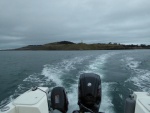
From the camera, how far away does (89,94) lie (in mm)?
4426

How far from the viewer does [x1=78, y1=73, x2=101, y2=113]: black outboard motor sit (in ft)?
14.3

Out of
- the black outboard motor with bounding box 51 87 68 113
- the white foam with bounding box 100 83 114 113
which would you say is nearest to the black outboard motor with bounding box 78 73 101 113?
the black outboard motor with bounding box 51 87 68 113

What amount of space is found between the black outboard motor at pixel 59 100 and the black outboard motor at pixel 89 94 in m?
0.44

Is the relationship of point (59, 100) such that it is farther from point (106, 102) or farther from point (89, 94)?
point (106, 102)

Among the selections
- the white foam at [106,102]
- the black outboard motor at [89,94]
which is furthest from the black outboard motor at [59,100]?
the white foam at [106,102]

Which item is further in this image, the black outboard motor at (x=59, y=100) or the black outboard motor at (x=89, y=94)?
the black outboard motor at (x=89, y=94)

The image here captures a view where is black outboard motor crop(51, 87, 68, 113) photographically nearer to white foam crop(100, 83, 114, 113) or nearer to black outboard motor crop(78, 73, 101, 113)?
black outboard motor crop(78, 73, 101, 113)

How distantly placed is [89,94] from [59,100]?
74 centimetres

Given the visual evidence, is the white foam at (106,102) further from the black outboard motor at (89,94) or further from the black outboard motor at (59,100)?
the black outboard motor at (59,100)

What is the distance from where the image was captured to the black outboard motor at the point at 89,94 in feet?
14.3

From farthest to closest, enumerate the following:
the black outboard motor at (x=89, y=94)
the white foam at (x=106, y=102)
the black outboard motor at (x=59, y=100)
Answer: the white foam at (x=106, y=102) → the black outboard motor at (x=89, y=94) → the black outboard motor at (x=59, y=100)

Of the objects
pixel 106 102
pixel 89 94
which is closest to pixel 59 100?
pixel 89 94

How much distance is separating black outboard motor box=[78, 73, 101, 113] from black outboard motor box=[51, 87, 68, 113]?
1.46ft

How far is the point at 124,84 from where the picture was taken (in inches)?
361
